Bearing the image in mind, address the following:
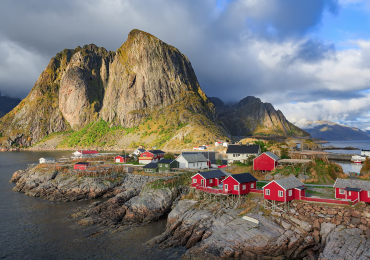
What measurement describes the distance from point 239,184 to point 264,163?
17.2m

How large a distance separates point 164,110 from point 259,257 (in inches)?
6992

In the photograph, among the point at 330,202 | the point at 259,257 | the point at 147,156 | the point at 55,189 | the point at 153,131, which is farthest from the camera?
the point at 153,131

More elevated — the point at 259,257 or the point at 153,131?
the point at 153,131

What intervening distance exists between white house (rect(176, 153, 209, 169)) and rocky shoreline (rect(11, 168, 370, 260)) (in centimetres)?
1849

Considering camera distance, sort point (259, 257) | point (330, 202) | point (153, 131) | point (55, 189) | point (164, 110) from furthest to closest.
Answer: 1. point (164, 110)
2. point (153, 131)
3. point (55, 189)
4. point (330, 202)
5. point (259, 257)

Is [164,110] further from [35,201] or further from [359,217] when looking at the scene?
[359,217]

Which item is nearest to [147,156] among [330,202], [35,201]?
[35,201]

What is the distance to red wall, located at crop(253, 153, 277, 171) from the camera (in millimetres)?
50719

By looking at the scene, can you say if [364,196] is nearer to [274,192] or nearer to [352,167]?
[274,192]

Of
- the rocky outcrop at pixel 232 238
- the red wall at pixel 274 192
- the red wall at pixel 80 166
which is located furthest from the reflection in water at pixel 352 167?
the red wall at pixel 80 166

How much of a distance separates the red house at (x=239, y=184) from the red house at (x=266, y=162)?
13.3 meters

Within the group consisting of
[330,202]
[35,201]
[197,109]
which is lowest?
[35,201]

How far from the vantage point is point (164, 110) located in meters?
199

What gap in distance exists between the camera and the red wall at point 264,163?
5072 cm
